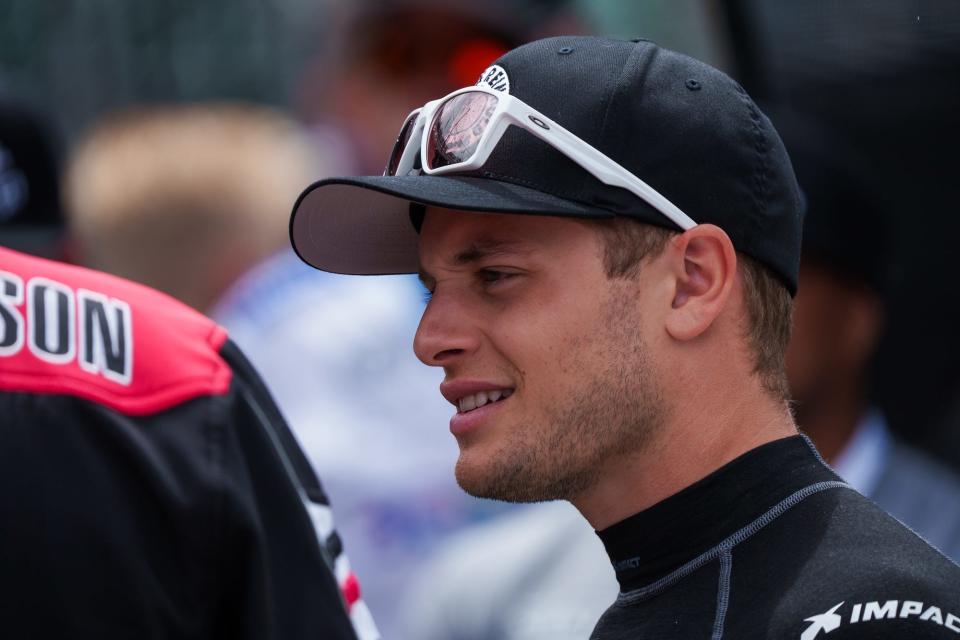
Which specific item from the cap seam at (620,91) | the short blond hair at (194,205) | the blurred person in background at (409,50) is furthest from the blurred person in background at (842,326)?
the cap seam at (620,91)

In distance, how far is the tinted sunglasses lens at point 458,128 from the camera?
7.27 ft

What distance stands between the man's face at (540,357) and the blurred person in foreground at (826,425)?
1524 mm

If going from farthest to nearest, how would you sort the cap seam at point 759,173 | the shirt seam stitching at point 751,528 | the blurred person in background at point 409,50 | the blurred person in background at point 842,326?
the blurred person in background at point 409,50 → the blurred person in background at point 842,326 → the cap seam at point 759,173 → the shirt seam stitching at point 751,528

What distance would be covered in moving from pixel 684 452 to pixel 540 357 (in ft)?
0.77

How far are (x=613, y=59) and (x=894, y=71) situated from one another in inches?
117

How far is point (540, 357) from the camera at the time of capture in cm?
215

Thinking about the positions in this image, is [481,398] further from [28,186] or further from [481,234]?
[28,186]

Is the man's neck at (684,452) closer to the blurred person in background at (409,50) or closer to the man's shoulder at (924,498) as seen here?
the man's shoulder at (924,498)

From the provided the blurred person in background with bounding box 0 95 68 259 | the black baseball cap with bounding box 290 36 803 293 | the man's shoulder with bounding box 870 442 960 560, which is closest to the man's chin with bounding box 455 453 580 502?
the black baseball cap with bounding box 290 36 803 293

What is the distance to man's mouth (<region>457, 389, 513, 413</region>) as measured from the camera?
2.22 metres

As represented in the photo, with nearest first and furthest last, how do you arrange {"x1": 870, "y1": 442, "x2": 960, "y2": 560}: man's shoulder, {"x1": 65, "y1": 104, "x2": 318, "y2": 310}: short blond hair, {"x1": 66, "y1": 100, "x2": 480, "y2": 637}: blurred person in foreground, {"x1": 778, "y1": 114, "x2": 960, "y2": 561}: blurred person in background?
{"x1": 870, "y1": 442, "x2": 960, "y2": 560}: man's shoulder
{"x1": 778, "y1": 114, "x2": 960, "y2": 561}: blurred person in background
{"x1": 66, "y1": 100, "x2": 480, "y2": 637}: blurred person in foreground
{"x1": 65, "y1": 104, "x2": 318, "y2": 310}: short blond hair

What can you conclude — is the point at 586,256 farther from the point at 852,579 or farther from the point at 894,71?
the point at 894,71

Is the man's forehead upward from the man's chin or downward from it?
upward

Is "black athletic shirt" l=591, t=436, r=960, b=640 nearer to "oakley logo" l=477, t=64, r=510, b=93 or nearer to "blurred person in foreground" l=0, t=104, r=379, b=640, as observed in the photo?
"blurred person in foreground" l=0, t=104, r=379, b=640
